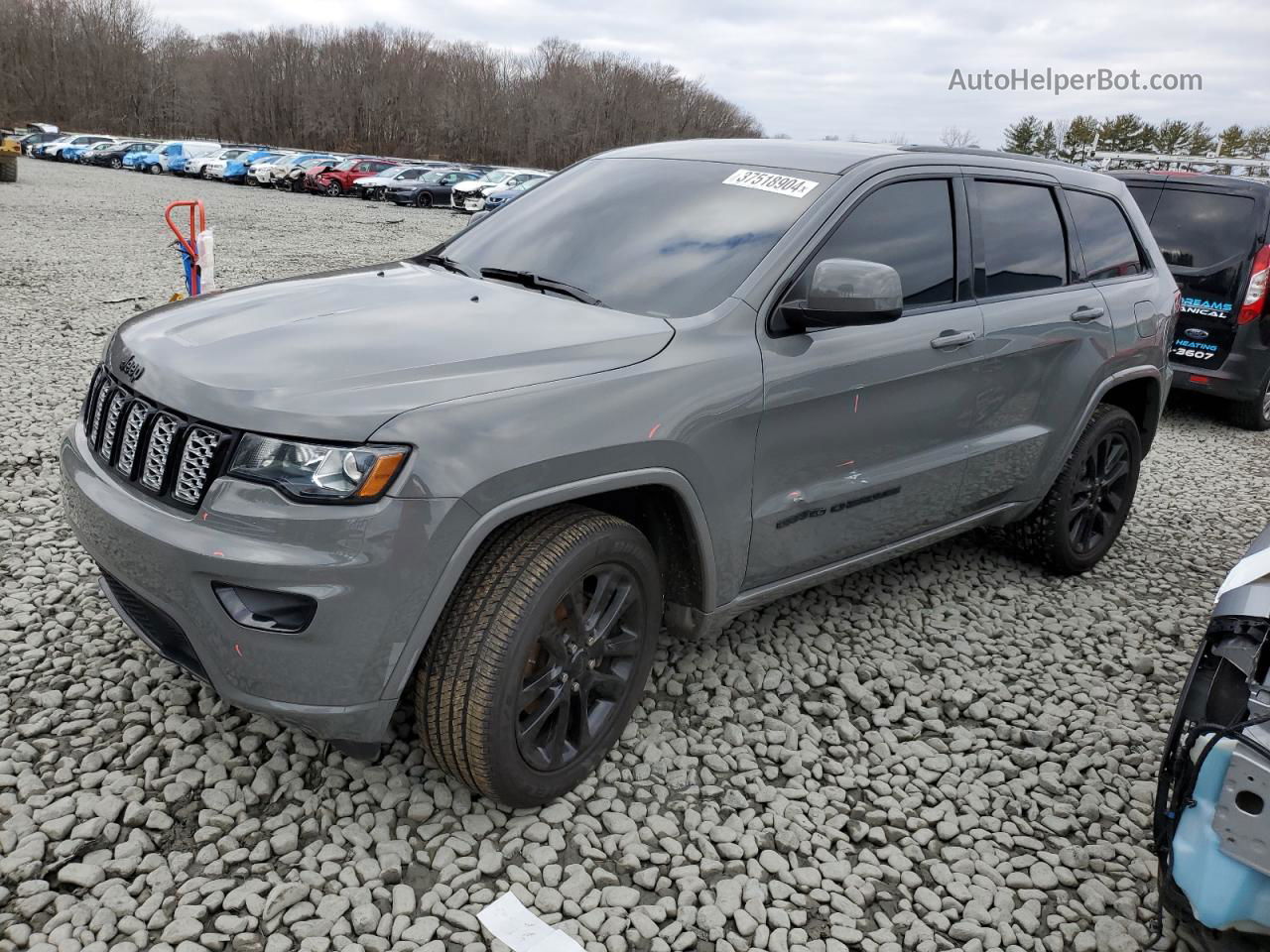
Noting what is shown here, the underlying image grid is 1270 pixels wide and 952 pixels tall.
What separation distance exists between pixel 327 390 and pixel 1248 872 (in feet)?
7.48

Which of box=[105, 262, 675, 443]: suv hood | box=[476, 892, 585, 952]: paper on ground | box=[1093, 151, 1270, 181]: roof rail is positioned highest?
box=[1093, 151, 1270, 181]: roof rail

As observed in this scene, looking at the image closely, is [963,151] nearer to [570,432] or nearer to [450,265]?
[450,265]

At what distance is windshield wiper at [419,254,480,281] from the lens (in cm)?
340

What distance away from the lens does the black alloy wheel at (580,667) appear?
2615 millimetres

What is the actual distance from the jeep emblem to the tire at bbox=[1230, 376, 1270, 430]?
841 centimetres

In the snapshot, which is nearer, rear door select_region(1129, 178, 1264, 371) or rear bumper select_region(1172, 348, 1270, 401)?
rear door select_region(1129, 178, 1264, 371)

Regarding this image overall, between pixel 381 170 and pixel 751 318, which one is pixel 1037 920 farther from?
pixel 381 170

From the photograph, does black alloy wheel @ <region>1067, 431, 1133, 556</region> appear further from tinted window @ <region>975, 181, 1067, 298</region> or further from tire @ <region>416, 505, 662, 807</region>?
tire @ <region>416, 505, 662, 807</region>

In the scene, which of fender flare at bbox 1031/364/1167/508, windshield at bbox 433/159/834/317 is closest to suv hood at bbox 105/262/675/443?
windshield at bbox 433/159/834/317

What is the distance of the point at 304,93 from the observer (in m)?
86.8

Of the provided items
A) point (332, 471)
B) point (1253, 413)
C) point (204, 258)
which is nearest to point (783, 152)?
point (332, 471)

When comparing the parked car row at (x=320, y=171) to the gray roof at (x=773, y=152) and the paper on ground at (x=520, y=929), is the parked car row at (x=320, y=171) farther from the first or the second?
the paper on ground at (x=520, y=929)

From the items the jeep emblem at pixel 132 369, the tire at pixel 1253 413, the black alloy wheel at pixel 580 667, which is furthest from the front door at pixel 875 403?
the tire at pixel 1253 413

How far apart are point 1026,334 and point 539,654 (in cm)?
243
